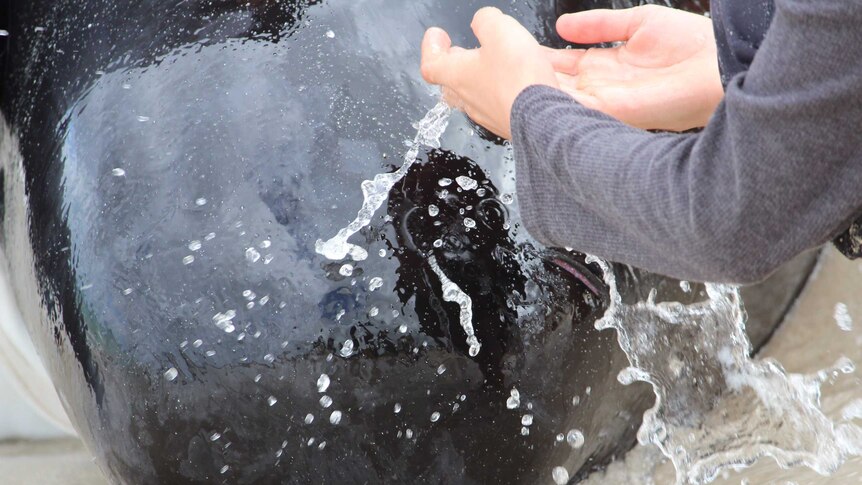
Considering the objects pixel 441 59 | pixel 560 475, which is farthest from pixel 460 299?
pixel 560 475

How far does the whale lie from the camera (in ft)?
4.62

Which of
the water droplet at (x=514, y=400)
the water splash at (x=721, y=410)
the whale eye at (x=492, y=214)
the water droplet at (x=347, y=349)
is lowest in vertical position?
the water splash at (x=721, y=410)

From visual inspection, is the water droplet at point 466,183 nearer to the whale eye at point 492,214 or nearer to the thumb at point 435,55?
the whale eye at point 492,214

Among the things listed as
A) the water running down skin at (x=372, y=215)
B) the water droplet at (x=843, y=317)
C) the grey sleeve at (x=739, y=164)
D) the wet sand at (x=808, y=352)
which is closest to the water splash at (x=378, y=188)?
the water running down skin at (x=372, y=215)

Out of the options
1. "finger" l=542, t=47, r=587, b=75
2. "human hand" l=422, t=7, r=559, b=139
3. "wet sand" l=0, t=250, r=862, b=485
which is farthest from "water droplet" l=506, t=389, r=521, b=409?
"wet sand" l=0, t=250, r=862, b=485

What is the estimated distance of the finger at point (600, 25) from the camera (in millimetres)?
1482

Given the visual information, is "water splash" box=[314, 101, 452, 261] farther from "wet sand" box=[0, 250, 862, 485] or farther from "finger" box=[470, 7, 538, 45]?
"wet sand" box=[0, 250, 862, 485]

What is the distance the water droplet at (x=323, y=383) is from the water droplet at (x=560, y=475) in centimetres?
49

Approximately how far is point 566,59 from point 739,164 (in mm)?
627

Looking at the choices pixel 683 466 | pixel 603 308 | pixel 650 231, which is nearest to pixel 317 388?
pixel 603 308

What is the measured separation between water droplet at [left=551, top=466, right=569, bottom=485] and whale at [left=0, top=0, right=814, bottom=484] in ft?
0.23

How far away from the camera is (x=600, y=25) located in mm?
1492

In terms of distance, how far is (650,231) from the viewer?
100 centimetres

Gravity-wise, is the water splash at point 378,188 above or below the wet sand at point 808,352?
above
